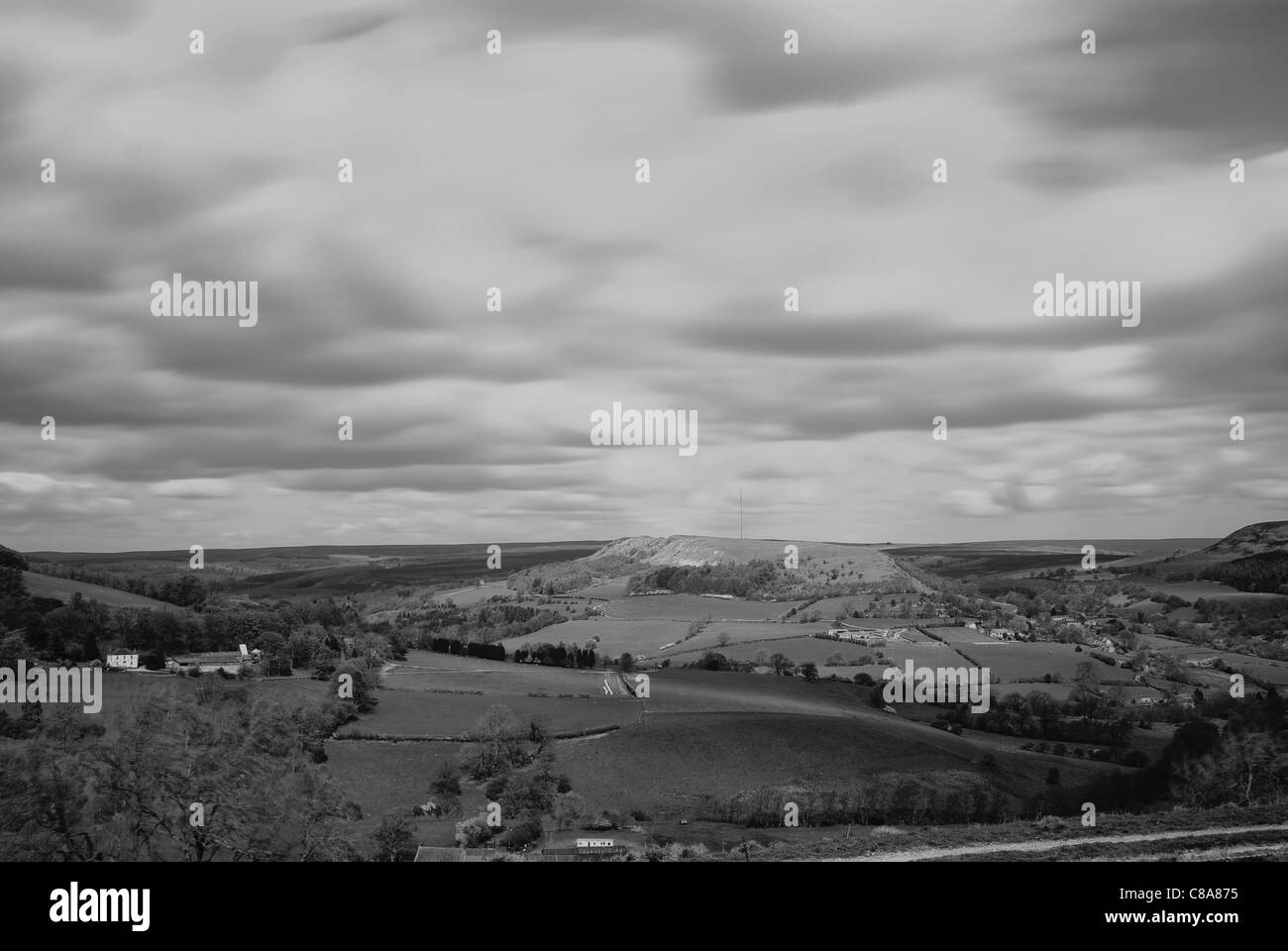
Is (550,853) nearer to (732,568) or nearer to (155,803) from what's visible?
(155,803)

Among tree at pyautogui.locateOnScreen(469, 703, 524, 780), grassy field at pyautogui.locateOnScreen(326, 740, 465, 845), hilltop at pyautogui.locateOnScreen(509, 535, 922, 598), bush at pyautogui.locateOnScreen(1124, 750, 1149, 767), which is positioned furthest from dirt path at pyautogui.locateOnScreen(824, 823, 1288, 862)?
hilltop at pyautogui.locateOnScreen(509, 535, 922, 598)

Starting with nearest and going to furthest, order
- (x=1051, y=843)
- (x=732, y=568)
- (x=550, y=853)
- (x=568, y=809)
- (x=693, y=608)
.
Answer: (x=1051, y=843)
(x=550, y=853)
(x=568, y=809)
(x=693, y=608)
(x=732, y=568)

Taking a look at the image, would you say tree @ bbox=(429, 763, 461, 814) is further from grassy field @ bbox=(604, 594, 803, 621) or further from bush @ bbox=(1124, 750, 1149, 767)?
grassy field @ bbox=(604, 594, 803, 621)

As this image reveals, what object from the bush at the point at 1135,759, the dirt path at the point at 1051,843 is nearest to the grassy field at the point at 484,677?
the bush at the point at 1135,759

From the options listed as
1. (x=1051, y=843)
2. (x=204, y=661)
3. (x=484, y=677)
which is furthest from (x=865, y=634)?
(x=1051, y=843)

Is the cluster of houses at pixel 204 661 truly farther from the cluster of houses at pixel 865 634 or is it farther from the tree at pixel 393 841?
the cluster of houses at pixel 865 634
